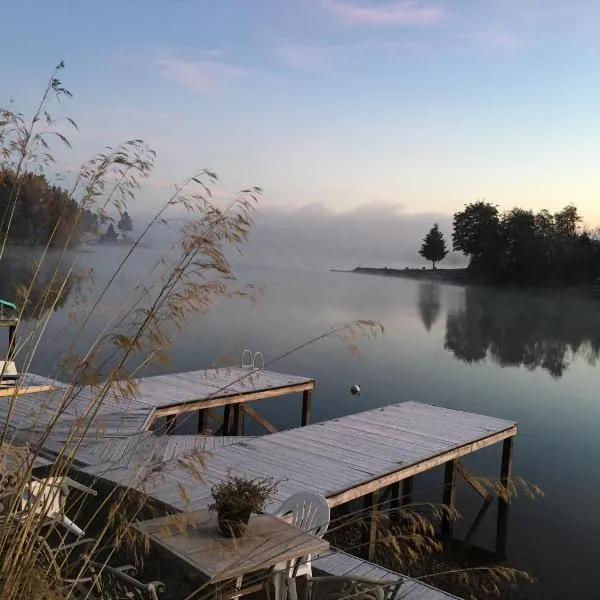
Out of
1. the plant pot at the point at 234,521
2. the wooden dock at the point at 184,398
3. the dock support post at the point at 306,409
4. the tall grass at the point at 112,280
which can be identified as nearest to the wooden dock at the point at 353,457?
the wooden dock at the point at 184,398

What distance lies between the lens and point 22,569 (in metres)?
1.88

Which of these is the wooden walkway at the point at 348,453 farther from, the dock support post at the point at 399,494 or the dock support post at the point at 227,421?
the dock support post at the point at 227,421

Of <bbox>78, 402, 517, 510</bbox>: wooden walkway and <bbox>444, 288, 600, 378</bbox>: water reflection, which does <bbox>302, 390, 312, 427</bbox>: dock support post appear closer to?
<bbox>78, 402, 517, 510</bbox>: wooden walkway

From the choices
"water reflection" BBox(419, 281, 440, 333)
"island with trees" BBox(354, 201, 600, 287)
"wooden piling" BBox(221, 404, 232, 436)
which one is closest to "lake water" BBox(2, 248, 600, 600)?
"water reflection" BBox(419, 281, 440, 333)

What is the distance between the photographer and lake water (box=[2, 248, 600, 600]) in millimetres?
8203

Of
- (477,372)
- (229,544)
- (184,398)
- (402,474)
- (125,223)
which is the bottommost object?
(477,372)

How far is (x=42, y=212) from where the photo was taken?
2.98 metres

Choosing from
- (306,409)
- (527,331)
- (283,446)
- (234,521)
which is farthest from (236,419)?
(527,331)

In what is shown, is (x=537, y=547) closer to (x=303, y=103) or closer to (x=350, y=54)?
(x=303, y=103)

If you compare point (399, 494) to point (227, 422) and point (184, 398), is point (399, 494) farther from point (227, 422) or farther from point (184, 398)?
point (227, 422)

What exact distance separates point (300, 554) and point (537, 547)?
683cm

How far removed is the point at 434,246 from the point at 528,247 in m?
20.2

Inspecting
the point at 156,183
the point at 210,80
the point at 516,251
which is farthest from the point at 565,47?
the point at 516,251

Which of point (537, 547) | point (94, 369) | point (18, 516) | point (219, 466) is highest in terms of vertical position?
point (94, 369)
